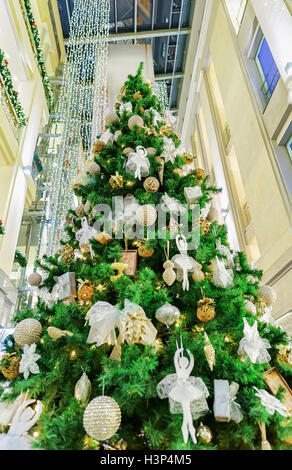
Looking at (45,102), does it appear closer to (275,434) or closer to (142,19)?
(142,19)

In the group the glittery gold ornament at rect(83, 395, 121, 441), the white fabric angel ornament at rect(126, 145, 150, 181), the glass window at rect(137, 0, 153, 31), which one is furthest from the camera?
the glass window at rect(137, 0, 153, 31)

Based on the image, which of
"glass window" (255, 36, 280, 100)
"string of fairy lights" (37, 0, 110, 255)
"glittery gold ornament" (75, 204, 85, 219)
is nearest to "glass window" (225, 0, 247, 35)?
"glass window" (255, 36, 280, 100)

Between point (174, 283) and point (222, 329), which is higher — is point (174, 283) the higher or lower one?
the higher one

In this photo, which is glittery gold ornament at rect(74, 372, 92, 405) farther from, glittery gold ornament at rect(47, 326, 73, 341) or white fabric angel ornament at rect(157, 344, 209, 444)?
white fabric angel ornament at rect(157, 344, 209, 444)

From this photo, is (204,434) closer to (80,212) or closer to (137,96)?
(80,212)

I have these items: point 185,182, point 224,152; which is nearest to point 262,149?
point 224,152

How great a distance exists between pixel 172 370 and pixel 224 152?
7.39 metres

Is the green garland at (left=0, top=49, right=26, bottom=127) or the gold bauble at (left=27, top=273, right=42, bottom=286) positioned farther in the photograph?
the green garland at (left=0, top=49, right=26, bottom=127)

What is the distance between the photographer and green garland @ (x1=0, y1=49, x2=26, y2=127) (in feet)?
20.5

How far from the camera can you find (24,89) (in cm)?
854

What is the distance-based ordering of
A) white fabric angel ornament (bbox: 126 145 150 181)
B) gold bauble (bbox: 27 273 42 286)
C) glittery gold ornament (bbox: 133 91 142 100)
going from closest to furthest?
gold bauble (bbox: 27 273 42 286)
white fabric angel ornament (bbox: 126 145 150 181)
glittery gold ornament (bbox: 133 91 142 100)

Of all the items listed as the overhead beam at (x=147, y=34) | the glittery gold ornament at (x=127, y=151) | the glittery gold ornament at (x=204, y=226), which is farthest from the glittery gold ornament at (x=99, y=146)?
the overhead beam at (x=147, y=34)

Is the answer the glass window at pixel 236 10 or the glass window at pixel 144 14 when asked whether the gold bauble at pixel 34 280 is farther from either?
the glass window at pixel 144 14

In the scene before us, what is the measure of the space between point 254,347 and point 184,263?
57 centimetres
